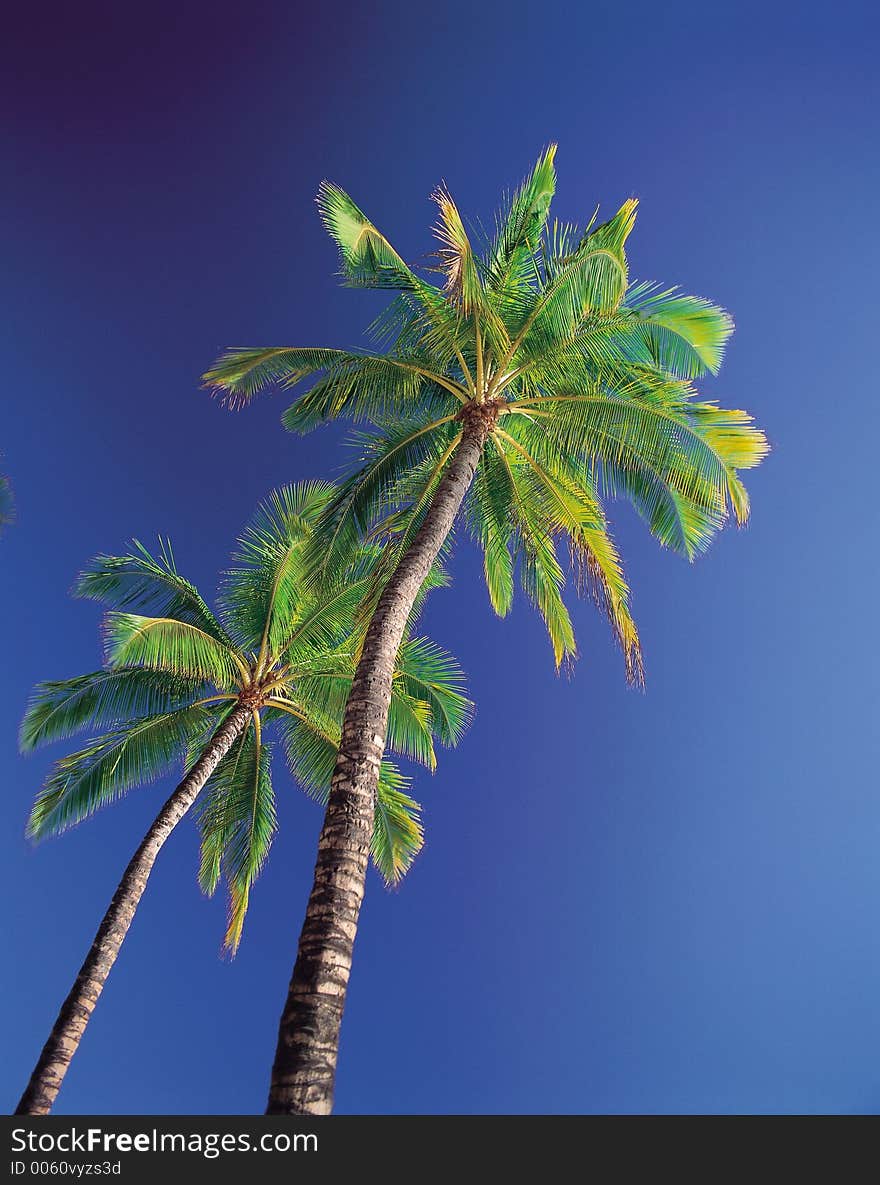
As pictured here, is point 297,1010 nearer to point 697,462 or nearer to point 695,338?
point 697,462

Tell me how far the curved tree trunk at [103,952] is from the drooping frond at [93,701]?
1.75 metres

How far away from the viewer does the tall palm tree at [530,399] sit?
33.1 ft

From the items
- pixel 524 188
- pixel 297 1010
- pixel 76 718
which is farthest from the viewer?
pixel 76 718

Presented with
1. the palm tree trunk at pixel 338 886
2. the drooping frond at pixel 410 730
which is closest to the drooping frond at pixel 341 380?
the palm tree trunk at pixel 338 886

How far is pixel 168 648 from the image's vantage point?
1232 cm

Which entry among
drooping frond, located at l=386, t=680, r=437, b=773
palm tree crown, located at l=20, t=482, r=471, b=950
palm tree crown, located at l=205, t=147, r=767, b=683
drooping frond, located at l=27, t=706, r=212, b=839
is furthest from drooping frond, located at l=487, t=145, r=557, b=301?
drooping frond, located at l=27, t=706, r=212, b=839

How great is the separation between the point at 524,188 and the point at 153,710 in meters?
10.9

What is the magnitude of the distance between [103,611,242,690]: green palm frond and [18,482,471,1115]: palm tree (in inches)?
1.9

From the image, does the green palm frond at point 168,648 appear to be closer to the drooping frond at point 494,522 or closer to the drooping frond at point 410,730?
the drooping frond at point 410,730

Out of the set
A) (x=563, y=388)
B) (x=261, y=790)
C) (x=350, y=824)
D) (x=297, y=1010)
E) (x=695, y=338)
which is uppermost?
(x=695, y=338)

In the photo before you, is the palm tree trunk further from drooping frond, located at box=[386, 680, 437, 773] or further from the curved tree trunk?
the curved tree trunk

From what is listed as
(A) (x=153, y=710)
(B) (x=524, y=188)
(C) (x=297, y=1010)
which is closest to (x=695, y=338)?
(B) (x=524, y=188)
